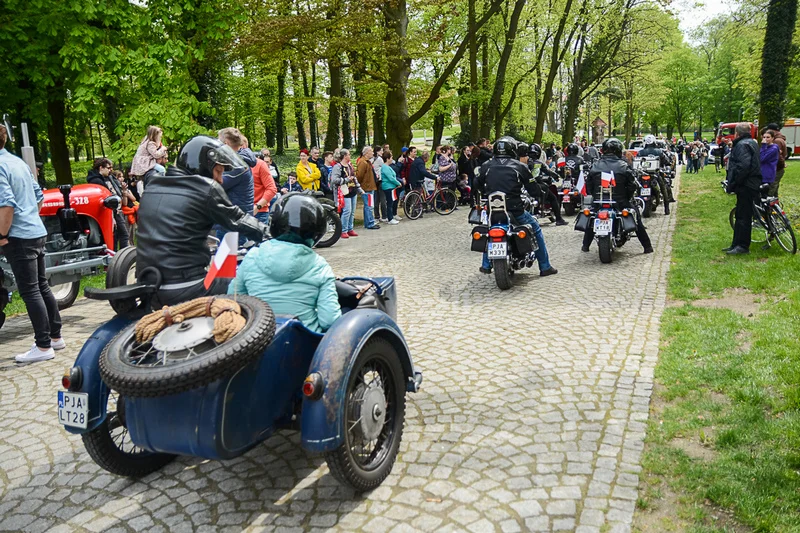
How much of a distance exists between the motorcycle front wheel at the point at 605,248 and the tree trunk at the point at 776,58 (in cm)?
775

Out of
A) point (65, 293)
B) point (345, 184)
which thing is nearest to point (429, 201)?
point (345, 184)

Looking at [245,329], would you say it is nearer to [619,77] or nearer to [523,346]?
[523,346]

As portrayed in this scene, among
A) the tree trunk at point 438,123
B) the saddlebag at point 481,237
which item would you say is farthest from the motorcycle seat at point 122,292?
the tree trunk at point 438,123

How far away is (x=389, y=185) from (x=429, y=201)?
6.50ft

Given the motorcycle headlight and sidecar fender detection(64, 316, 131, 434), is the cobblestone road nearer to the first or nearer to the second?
sidecar fender detection(64, 316, 131, 434)

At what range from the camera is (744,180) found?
955cm

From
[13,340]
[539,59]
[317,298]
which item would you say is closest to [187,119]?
[13,340]

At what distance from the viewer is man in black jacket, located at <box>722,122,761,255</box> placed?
372 inches

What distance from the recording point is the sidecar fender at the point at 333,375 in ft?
10.3

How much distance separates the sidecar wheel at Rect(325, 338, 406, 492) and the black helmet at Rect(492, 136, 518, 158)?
18.4 feet

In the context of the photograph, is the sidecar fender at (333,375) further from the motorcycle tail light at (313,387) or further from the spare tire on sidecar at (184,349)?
the spare tire on sidecar at (184,349)

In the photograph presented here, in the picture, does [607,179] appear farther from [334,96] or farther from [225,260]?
[334,96]

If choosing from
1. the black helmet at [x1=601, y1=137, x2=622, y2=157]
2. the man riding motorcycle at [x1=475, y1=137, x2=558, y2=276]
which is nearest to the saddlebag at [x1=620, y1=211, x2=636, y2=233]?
the black helmet at [x1=601, y1=137, x2=622, y2=157]

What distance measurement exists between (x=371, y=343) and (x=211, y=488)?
128cm
